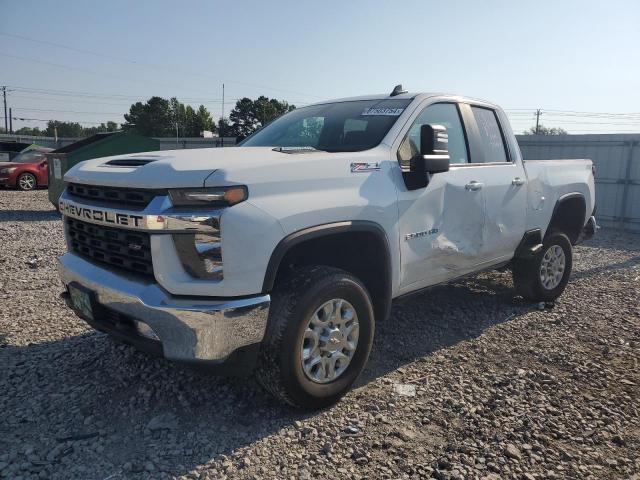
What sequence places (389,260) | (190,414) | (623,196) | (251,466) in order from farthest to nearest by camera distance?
1. (623,196)
2. (389,260)
3. (190,414)
4. (251,466)

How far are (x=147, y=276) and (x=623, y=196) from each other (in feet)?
40.0

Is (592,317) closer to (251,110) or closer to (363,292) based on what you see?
(363,292)

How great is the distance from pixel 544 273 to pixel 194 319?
13.2 feet

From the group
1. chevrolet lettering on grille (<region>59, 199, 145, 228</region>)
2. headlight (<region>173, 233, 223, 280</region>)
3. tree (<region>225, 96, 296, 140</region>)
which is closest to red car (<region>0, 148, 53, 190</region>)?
chevrolet lettering on grille (<region>59, 199, 145, 228</region>)

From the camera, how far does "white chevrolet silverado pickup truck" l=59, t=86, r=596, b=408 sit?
2576mm

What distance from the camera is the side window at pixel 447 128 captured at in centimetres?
365

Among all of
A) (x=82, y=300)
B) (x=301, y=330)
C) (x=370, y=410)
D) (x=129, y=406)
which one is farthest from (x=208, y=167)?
(x=370, y=410)

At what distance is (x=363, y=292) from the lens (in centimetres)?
315

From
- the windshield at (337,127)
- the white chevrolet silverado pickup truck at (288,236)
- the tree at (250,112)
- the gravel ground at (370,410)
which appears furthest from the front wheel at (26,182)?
the tree at (250,112)

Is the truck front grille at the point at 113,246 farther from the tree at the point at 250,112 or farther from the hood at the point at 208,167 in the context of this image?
the tree at the point at 250,112

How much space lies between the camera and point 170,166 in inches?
105

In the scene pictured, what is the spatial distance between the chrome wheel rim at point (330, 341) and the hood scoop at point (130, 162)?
1305mm

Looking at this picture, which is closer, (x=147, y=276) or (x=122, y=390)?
(x=147, y=276)

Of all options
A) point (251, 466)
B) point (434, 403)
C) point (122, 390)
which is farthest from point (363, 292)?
point (122, 390)
